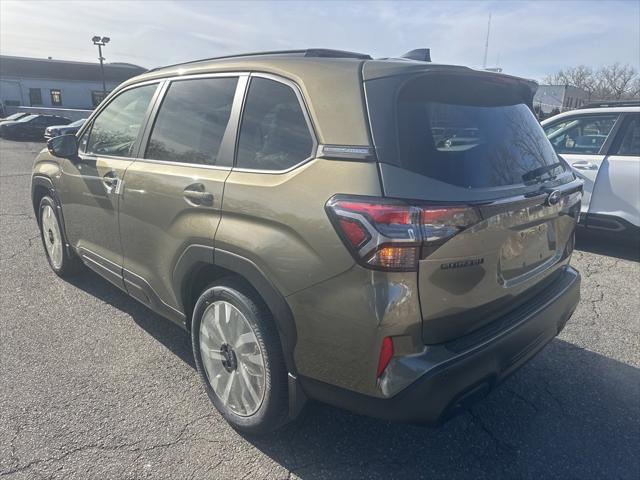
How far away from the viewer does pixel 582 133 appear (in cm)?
609

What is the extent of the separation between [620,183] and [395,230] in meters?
4.98

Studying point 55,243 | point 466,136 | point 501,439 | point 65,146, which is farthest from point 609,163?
point 55,243

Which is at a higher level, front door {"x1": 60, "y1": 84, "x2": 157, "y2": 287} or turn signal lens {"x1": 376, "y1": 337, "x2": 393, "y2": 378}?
front door {"x1": 60, "y1": 84, "x2": 157, "y2": 287}

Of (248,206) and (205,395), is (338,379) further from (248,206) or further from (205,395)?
(205,395)

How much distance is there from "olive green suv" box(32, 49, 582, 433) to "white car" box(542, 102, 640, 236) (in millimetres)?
3407

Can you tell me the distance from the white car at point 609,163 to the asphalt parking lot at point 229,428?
2135 mm

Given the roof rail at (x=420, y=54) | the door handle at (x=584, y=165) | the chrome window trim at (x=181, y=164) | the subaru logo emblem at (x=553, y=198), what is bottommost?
the door handle at (x=584, y=165)

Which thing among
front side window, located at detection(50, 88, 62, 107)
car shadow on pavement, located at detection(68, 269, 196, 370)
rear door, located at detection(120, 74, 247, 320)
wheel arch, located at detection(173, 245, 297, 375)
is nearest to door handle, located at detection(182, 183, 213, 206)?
rear door, located at detection(120, 74, 247, 320)

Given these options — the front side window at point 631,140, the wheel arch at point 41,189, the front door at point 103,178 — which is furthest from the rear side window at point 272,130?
the front side window at point 631,140

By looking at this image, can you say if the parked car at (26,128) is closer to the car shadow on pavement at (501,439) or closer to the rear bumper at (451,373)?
the car shadow on pavement at (501,439)

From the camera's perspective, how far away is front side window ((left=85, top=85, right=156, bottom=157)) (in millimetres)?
3240

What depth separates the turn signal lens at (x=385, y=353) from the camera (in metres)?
1.85

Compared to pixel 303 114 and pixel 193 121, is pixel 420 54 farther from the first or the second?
pixel 193 121

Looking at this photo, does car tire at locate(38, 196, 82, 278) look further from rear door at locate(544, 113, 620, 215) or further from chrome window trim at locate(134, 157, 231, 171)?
rear door at locate(544, 113, 620, 215)
